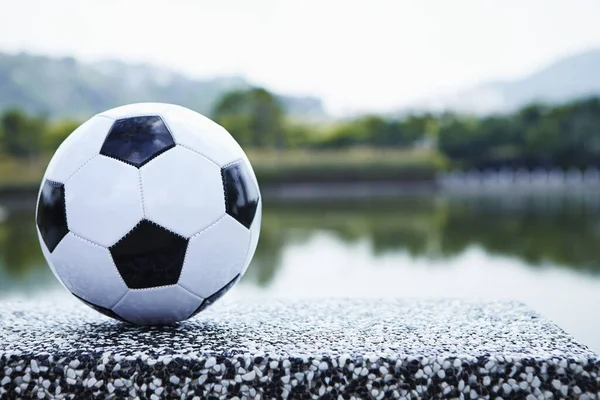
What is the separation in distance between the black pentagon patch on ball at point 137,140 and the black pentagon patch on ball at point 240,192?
25cm

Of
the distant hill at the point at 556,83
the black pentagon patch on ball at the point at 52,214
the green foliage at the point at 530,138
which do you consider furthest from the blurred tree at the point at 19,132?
the distant hill at the point at 556,83

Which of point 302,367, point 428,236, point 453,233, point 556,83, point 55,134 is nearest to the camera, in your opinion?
point 302,367

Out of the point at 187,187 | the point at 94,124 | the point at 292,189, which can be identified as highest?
the point at 94,124

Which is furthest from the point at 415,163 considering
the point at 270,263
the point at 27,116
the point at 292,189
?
the point at 270,263

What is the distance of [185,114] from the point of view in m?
2.81

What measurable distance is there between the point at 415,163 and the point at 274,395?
1363 inches

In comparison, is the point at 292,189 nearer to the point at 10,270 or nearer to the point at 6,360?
the point at 10,270

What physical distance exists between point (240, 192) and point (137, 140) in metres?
0.44

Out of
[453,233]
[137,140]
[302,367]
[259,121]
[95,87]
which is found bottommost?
[453,233]

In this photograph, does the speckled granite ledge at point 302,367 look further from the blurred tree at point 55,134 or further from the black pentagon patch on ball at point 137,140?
the blurred tree at point 55,134

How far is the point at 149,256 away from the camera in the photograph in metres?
2.57

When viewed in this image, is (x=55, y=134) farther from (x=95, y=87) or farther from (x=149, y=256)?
(x=95, y=87)

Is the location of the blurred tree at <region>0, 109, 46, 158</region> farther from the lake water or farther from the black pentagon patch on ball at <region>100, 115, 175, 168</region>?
the black pentagon patch on ball at <region>100, 115, 175, 168</region>

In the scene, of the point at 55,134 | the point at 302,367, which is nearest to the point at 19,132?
the point at 55,134
